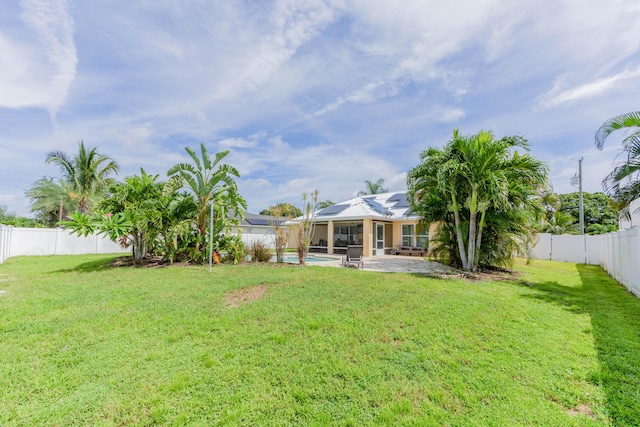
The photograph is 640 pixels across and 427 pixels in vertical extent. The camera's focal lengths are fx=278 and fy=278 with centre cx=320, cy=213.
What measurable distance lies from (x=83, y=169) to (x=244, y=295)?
21414mm

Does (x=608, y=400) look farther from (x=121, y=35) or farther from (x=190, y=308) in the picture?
(x=121, y=35)

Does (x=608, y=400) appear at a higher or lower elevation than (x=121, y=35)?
lower

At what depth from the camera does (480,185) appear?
1059 cm

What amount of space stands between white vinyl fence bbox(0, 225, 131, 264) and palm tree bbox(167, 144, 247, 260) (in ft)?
25.8

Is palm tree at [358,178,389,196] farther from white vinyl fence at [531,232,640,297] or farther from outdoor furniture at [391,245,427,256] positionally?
white vinyl fence at [531,232,640,297]

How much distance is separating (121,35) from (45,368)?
386 inches

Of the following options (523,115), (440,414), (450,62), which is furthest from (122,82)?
(523,115)

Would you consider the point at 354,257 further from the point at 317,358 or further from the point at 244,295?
the point at 317,358

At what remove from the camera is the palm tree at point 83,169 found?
20453mm

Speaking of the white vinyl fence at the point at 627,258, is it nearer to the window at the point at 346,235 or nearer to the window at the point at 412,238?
the window at the point at 412,238

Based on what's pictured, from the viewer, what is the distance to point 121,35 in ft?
29.5

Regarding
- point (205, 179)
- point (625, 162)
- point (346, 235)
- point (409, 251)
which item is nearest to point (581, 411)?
point (625, 162)

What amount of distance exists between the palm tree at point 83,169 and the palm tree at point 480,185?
74.8 ft

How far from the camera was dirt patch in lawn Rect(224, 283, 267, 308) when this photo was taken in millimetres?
6645
